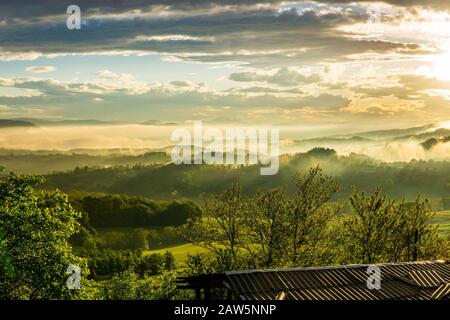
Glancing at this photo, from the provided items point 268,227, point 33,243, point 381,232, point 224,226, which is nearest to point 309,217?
point 268,227

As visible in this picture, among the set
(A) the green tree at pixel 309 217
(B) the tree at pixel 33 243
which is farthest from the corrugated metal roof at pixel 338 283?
(A) the green tree at pixel 309 217

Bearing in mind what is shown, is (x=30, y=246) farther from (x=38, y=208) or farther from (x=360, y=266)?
(x=360, y=266)

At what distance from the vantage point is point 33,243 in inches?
1955

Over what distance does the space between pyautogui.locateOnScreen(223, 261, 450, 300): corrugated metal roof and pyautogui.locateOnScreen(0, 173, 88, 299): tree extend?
63.1 ft

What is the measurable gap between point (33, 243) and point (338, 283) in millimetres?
25172

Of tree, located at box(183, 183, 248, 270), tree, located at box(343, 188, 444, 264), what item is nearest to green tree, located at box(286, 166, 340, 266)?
tree, located at box(343, 188, 444, 264)

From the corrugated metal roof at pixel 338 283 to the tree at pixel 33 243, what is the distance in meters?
19.2

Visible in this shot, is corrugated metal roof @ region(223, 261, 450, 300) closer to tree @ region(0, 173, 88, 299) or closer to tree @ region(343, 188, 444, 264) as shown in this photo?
tree @ region(0, 173, 88, 299)

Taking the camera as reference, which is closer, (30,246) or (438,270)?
(438,270)

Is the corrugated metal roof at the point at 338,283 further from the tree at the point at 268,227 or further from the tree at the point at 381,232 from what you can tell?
the tree at the point at 381,232

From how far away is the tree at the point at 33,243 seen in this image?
47.9 m
